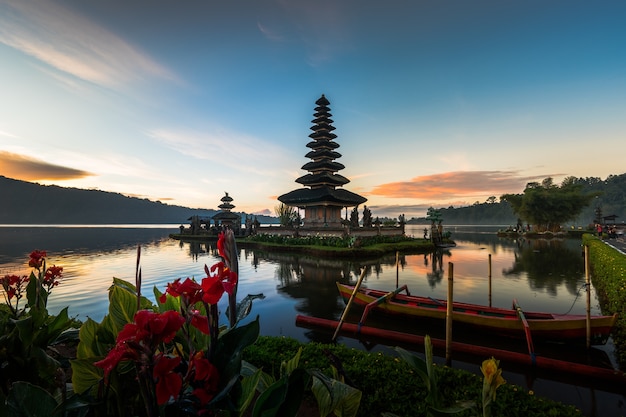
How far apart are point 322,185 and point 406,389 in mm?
35388

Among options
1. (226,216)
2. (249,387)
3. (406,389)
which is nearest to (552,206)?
(226,216)


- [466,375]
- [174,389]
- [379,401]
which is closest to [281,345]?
[379,401]

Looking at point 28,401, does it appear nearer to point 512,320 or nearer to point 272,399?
point 272,399

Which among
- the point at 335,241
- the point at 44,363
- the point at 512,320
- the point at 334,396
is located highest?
the point at 334,396

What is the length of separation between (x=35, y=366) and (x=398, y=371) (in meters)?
4.31

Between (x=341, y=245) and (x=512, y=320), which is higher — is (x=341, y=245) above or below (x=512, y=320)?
above

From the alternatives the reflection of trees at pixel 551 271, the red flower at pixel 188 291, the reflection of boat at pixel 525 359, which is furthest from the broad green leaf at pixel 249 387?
the reflection of trees at pixel 551 271

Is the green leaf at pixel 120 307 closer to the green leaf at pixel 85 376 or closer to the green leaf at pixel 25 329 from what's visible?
the green leaf at pixel 85 376

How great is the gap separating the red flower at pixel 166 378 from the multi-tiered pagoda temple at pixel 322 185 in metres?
33.9

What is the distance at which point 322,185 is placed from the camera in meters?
39.1

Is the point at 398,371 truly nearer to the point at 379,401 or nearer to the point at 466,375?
the point at 379,401

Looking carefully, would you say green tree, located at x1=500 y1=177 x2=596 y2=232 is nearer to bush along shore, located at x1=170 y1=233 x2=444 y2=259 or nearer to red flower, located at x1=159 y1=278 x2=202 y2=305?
bush along shore, located at x1=170 y1=233 x2=444 y2=259

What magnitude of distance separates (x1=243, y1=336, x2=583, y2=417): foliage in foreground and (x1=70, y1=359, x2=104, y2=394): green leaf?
88.7 inches

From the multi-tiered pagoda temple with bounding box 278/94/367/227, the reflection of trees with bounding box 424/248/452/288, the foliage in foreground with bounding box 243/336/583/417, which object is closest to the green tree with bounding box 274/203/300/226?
the multi-tiered pagoda temple with bounding box 278/94/367/227
